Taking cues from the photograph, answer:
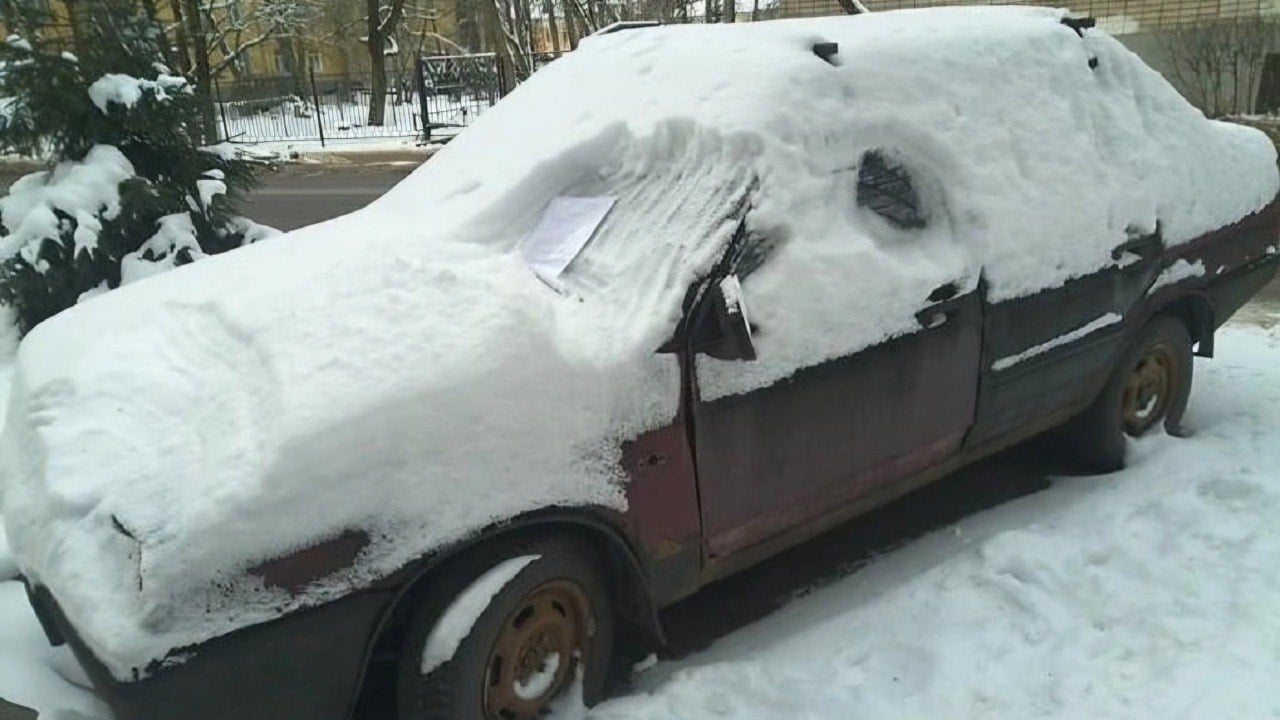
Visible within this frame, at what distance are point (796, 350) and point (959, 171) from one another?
40.8 inches

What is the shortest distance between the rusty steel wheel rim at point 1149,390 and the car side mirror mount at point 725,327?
2323 mm

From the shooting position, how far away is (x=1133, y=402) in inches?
167

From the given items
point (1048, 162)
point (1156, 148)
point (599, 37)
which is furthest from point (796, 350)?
point (1156, 148)

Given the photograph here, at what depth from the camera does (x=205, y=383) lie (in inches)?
100.0

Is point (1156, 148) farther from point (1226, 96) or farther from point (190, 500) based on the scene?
point (1226, 96)

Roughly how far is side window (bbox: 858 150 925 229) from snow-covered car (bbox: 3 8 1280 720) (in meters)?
0.01

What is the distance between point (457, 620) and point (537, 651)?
0.33 meters

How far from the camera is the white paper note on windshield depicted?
9.64 ft

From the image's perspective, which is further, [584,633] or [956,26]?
[956,26]

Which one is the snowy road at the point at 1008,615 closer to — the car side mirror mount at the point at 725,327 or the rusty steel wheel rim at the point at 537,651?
the rusty steel wheel rim at the point at 537,651

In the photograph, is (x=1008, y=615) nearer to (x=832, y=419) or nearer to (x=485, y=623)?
(x=832, y=419)

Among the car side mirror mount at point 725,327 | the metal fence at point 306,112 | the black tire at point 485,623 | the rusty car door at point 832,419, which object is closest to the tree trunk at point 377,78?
the metal fence at point 306,112

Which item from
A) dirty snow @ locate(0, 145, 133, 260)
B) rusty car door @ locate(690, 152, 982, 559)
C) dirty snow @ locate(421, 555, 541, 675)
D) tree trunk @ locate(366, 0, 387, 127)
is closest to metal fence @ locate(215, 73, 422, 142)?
tree trunk @ locate(366, 0, 387, 127)

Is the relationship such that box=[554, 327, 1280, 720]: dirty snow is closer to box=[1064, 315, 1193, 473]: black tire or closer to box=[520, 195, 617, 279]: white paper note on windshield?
box=[1064, 315, 1193, 473]: black tire
